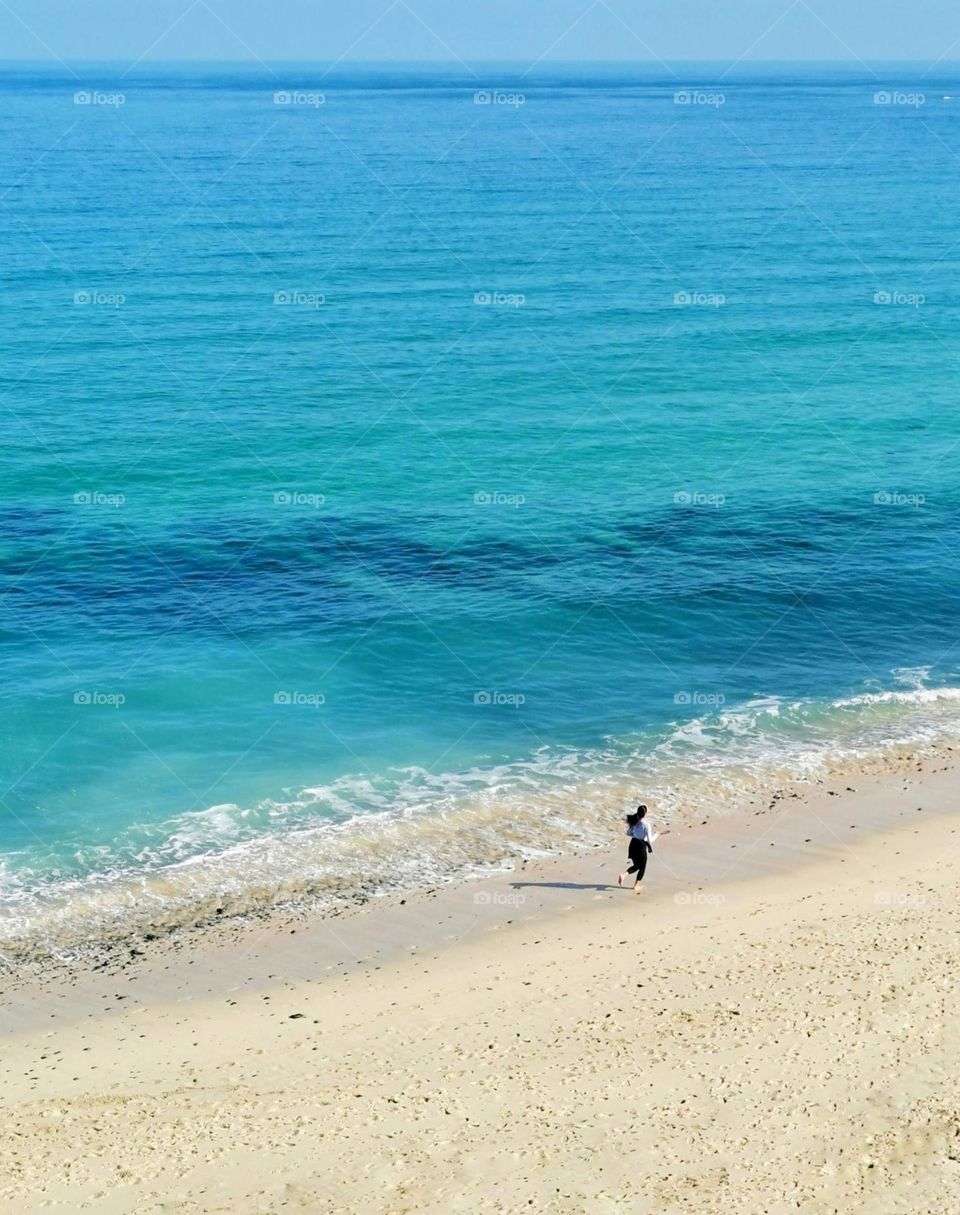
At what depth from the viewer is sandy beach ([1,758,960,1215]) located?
14.8 metres

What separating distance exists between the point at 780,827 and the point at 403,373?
3069 centimetres

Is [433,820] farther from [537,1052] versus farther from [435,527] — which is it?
[435,527]

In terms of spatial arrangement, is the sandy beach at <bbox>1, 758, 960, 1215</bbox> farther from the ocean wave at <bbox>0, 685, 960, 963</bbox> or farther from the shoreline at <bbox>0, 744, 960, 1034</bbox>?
the ocean wave at <bbox>0, 685, 960, 963</bbox>

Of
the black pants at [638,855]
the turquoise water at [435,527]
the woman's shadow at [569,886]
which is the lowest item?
the woman's shadow at [569,886]

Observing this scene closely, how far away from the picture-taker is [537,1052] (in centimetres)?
1727

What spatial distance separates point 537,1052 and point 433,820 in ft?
26.4

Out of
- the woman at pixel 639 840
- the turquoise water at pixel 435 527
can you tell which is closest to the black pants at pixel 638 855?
the woman at pixel 639 840

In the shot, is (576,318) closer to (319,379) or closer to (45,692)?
(319,379)

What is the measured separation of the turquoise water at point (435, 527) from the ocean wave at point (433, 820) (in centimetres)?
9

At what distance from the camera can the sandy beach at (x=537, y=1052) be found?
1484cm

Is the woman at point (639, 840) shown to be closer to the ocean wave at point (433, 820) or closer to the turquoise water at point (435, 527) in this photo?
the ocean wave at point (433, 820)

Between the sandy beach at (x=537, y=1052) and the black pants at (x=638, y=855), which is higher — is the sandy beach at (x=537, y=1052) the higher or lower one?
the lower one

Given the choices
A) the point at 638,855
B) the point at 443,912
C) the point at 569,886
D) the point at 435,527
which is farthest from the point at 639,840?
the point at 435,527

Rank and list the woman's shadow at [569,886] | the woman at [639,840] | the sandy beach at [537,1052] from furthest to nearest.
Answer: the woman's shadow at [569,886] → the woman at [639,840] → the sandy beach at [537,1052]
